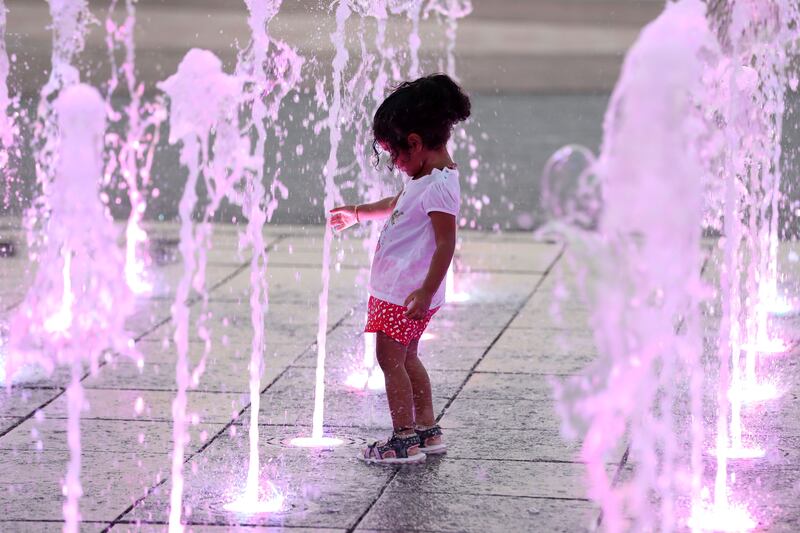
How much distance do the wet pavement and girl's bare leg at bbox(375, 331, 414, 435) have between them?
7.1 inches

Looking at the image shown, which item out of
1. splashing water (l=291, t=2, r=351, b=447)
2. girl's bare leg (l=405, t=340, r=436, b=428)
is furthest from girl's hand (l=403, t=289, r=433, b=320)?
splashing water (l=291, t=2, r=351, b=447)

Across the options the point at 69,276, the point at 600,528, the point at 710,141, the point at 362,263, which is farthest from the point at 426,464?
the point at 362,263

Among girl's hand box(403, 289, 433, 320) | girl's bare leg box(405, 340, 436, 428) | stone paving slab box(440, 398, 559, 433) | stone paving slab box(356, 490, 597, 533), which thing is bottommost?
stone paving slab box(440, 398, 559, 433)

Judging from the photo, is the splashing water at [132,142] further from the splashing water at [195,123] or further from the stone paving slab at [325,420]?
the splashing water at [195,123]

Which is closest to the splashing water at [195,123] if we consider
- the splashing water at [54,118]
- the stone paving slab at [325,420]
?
the stone paving slab at [325,420]

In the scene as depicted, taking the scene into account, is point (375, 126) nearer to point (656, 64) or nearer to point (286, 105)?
point (656, 64)

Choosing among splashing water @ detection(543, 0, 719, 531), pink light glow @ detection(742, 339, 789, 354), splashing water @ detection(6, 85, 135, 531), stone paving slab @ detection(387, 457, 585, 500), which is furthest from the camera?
pink light glow @ detection(742, 339, 789, 354)

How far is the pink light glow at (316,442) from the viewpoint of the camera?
5070 millimetres

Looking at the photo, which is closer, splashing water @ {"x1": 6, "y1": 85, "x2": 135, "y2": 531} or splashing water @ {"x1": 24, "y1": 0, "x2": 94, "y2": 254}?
splashing water @ {"x1": 6, "y1": 85, "x2": 135, "y2": 531}

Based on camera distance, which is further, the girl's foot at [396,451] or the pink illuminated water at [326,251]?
the pink illuminated water at [326,251]

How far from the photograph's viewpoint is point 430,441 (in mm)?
4996

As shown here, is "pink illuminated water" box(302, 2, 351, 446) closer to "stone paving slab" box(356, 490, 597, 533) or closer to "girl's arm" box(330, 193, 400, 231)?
"girl's arm" box(330, 193, 400, 231)

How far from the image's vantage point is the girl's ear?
4918 millimetres

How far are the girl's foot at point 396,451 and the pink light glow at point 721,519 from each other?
3.21ft
